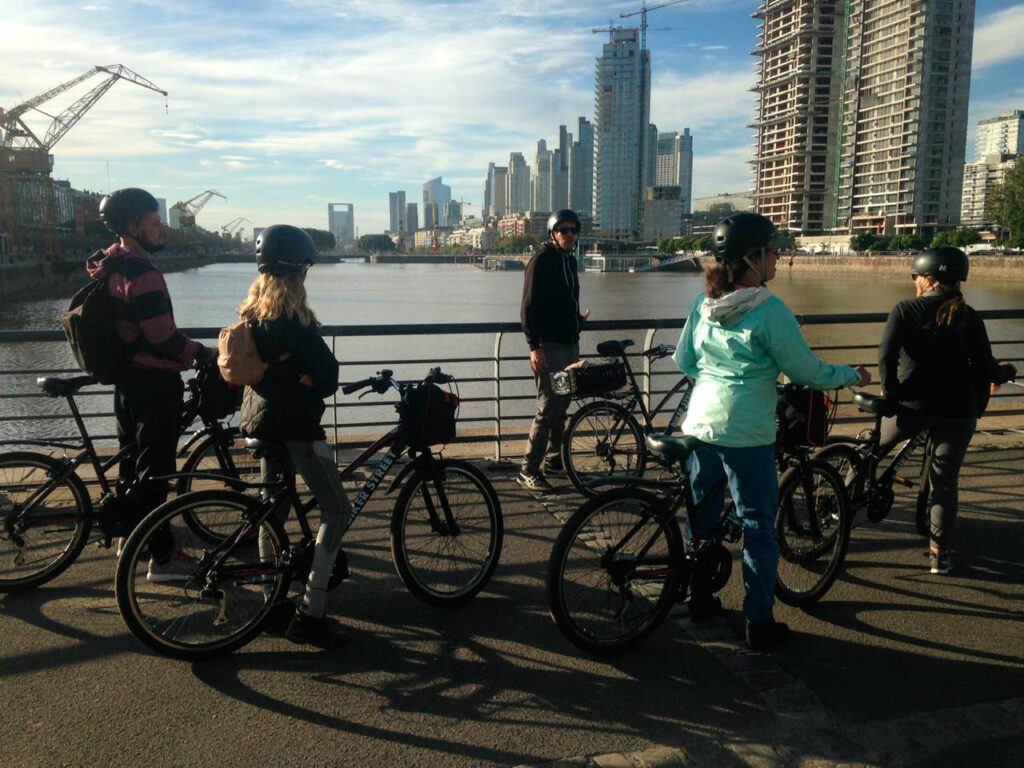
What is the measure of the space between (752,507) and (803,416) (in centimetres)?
82

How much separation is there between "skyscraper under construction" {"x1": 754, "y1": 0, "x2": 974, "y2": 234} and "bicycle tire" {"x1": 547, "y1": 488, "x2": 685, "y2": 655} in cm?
13040

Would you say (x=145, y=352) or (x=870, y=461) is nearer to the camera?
(x=145, y=352)

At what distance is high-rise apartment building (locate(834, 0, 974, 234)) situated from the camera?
119875 mm

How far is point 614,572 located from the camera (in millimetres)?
3377

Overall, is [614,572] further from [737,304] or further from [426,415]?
[737,304]

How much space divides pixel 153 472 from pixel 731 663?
279cm

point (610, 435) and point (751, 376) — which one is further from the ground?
point (751, 376)

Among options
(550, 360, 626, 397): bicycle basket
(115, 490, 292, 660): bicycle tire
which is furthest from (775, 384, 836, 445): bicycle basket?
(115, 490, 292, 660): bicycle tire

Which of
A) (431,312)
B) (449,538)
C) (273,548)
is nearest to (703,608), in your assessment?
(449,538)

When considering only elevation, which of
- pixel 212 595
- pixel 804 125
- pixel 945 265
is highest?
pixel 804 125

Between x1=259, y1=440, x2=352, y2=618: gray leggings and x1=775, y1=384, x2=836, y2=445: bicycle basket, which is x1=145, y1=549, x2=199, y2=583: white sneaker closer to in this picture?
x1=259, y1=440, x2=352, y2=618: gray leggings

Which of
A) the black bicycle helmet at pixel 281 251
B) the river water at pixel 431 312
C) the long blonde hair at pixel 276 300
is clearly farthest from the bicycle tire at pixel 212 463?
the river water at pixel 431 312

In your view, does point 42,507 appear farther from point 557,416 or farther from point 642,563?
point 557,416

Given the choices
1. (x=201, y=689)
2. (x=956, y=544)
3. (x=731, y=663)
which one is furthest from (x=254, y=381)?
(x=956, y=544)
